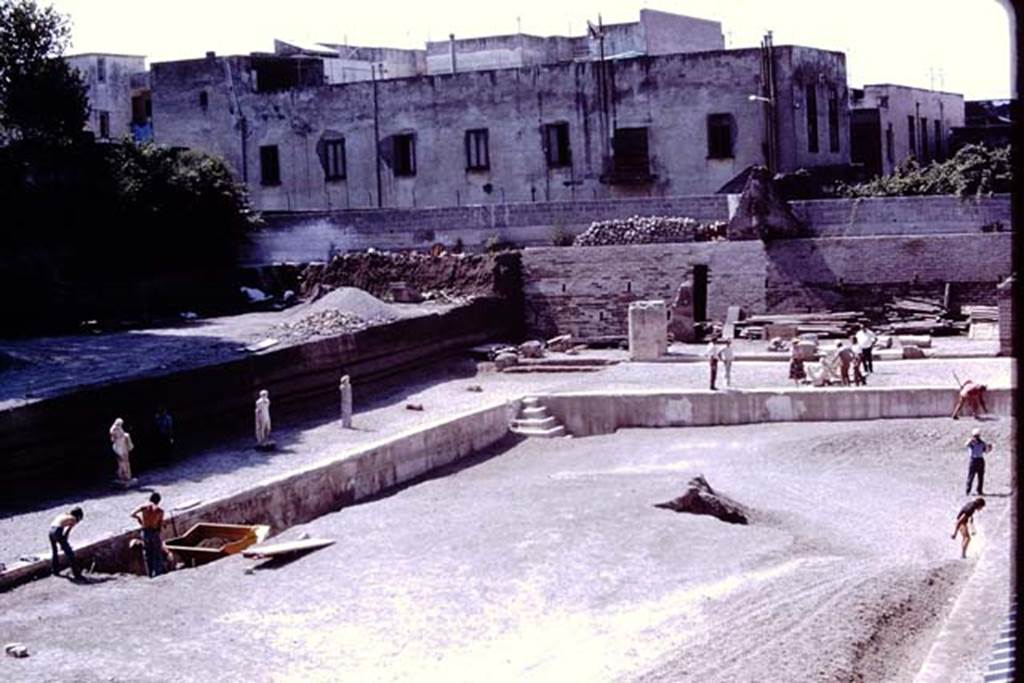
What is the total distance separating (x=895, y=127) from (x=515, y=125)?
12.9 meters

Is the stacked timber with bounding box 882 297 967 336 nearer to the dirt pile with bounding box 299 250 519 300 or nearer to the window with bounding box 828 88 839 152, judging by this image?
the dirt pile with bounding box 299 250 519 300

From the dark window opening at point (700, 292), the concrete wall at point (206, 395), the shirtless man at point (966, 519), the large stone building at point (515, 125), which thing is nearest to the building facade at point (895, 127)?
the large stone building at point (515, 125)

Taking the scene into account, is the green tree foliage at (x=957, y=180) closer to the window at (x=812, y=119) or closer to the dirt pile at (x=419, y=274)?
the window at (x=812, y=119)

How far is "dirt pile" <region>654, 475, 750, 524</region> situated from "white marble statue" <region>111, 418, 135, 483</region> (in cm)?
704

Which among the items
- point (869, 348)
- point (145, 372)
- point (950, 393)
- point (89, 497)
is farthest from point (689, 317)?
point (89, 497)

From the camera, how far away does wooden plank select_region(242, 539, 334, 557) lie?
16.2 metres

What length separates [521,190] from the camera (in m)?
40.2

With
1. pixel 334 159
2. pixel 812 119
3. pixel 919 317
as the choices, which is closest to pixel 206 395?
pixel 919 317

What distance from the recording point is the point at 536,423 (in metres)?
25.0

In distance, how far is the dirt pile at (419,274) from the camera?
1330 inches

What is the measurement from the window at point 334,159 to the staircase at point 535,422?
59.6ft

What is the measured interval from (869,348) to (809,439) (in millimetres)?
3627

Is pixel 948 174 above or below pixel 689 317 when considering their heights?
above

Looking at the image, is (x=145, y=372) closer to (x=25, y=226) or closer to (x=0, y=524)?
(x=0, y=524)
